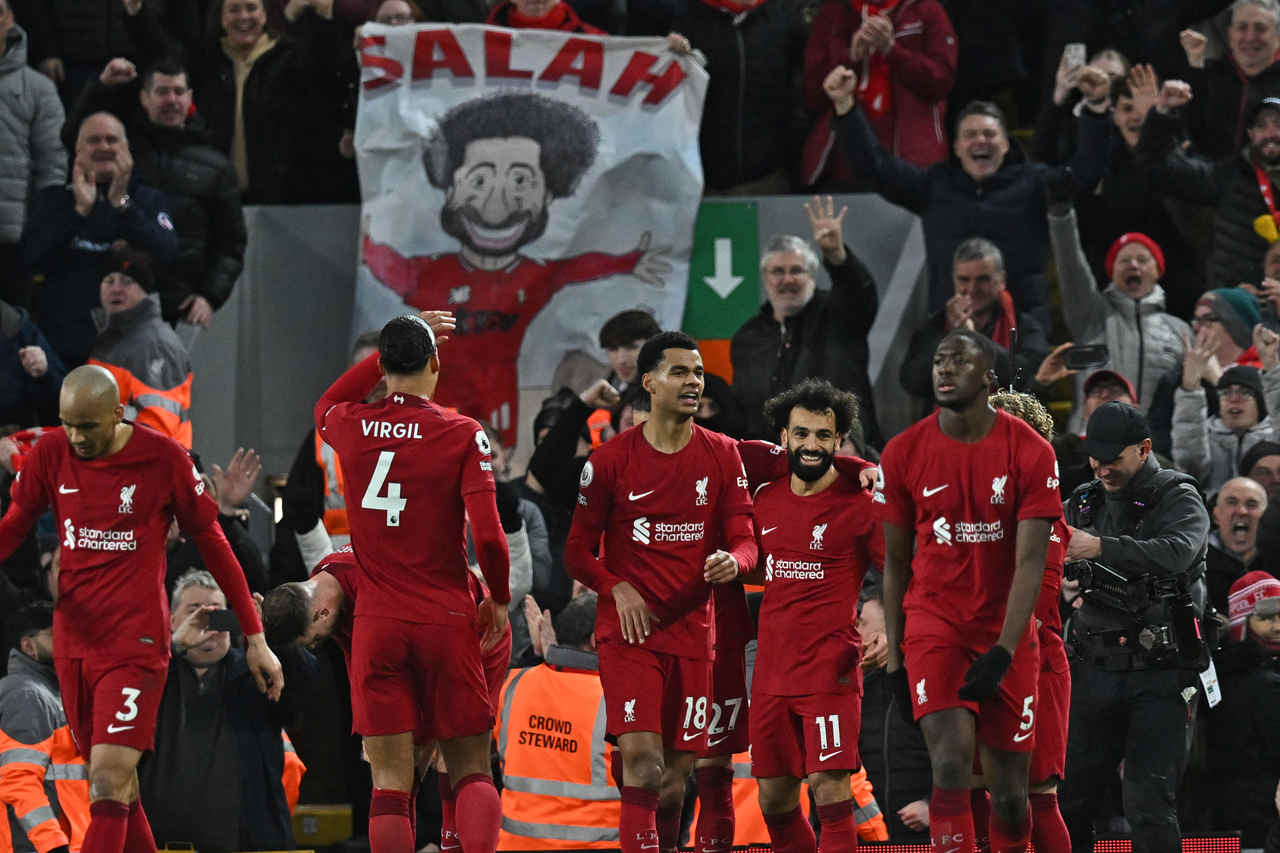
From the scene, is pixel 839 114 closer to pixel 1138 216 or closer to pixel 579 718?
pixel 1138 216

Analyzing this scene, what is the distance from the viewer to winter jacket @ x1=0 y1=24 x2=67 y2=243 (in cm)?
1295

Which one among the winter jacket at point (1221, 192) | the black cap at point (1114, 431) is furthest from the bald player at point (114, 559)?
the winter jacket at point (1221, 192)

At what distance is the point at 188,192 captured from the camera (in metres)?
12.8

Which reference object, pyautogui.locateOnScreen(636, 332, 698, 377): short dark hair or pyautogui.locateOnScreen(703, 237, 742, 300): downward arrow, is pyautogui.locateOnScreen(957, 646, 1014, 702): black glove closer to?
pyautogui.locateOnScreen(636, 332, 698, 377): short dark hair

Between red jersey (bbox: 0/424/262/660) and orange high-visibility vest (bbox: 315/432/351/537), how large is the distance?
3070 millimetres

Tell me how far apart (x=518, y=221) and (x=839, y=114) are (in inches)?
87.6

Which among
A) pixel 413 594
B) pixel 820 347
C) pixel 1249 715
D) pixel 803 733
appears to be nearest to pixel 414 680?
pixel 413 594

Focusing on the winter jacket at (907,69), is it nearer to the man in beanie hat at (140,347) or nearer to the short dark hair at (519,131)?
the short dark hair at (519,131)

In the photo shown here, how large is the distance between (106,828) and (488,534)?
1.97 meters

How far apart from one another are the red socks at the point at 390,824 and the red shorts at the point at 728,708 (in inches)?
54.3

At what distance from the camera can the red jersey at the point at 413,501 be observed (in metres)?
7.78

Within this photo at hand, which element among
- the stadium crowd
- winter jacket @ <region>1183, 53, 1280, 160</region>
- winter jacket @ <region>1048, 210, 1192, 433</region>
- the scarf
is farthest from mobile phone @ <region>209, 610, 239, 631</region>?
winter jacket @ <region>1183, 53, 1280, 160</region>

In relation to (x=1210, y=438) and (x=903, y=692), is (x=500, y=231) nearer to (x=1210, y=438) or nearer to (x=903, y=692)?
(x=1210, y=438)

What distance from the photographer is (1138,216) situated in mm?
13375
